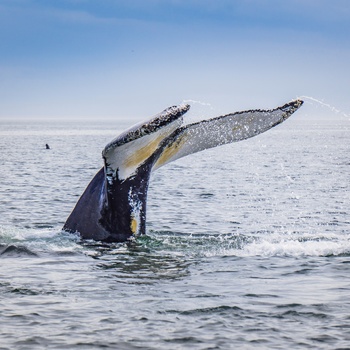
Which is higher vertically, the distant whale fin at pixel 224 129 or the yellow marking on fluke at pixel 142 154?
the distant whale fin at pixel 224 129

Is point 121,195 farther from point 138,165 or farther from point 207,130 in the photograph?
point 207,130

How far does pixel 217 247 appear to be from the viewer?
10.4 m

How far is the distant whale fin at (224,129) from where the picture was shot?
8.19m

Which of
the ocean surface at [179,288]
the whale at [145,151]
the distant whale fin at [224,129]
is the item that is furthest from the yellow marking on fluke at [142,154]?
the ocean surface at [179,288]

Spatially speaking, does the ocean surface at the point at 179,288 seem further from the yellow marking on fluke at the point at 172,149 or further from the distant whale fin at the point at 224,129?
the distant whale fin at the point at 224,129

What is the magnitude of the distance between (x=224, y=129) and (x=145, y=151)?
829 millimetres

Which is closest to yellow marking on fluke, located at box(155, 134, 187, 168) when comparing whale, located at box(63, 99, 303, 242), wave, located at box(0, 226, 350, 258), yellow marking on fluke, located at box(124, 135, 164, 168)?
whale, located at box(63, 99, 303, 242)

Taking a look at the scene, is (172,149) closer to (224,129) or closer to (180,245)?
(224,129)

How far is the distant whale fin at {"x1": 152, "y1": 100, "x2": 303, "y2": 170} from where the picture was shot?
819 cm

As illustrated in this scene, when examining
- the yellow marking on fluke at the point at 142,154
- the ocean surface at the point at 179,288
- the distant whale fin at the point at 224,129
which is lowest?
the ocean surface at the point at 179,288

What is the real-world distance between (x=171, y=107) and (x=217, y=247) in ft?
10.0

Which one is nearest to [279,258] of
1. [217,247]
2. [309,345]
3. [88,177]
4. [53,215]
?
[217,247]

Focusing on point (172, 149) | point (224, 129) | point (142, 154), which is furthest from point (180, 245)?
point (224, 129)

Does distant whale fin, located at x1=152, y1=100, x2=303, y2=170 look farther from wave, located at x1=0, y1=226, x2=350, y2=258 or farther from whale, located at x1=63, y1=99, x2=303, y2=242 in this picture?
wave, located at x1=0, y1=226, x2=350, y2=258
